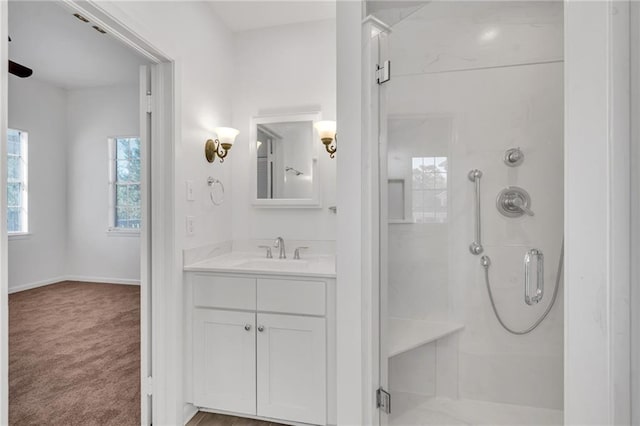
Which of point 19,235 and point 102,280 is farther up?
point 19,235

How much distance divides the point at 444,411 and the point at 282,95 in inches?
89.6

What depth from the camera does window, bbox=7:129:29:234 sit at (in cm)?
427

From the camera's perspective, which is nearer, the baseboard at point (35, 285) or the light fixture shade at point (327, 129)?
the light fixture shade at point (327, 129)

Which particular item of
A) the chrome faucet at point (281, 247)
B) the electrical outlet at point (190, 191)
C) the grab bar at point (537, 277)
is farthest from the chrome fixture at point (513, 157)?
the electrical outlet at point (190, 191)

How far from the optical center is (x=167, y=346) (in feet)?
6.08

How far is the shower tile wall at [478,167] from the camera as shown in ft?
4.05

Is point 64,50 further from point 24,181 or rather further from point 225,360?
point 225,360

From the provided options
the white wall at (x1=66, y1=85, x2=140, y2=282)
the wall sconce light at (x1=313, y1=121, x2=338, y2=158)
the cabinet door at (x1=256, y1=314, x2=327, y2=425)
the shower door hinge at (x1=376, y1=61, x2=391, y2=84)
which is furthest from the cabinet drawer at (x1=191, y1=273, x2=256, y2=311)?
the white wall at (x1=66, y1=85, x2=140, y2=282)

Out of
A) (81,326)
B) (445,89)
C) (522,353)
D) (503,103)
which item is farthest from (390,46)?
(81,326)

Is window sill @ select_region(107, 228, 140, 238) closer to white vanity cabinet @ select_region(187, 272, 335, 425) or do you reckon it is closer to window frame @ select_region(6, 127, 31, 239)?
window frame @ select_region(6, 127, 31, 239)

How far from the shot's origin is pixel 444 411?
1.59 metres

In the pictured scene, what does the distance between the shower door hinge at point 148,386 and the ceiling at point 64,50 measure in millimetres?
2117

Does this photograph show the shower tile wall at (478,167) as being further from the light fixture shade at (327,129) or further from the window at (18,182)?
the window at (18,182)

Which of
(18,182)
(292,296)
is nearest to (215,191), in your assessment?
(292,296)
